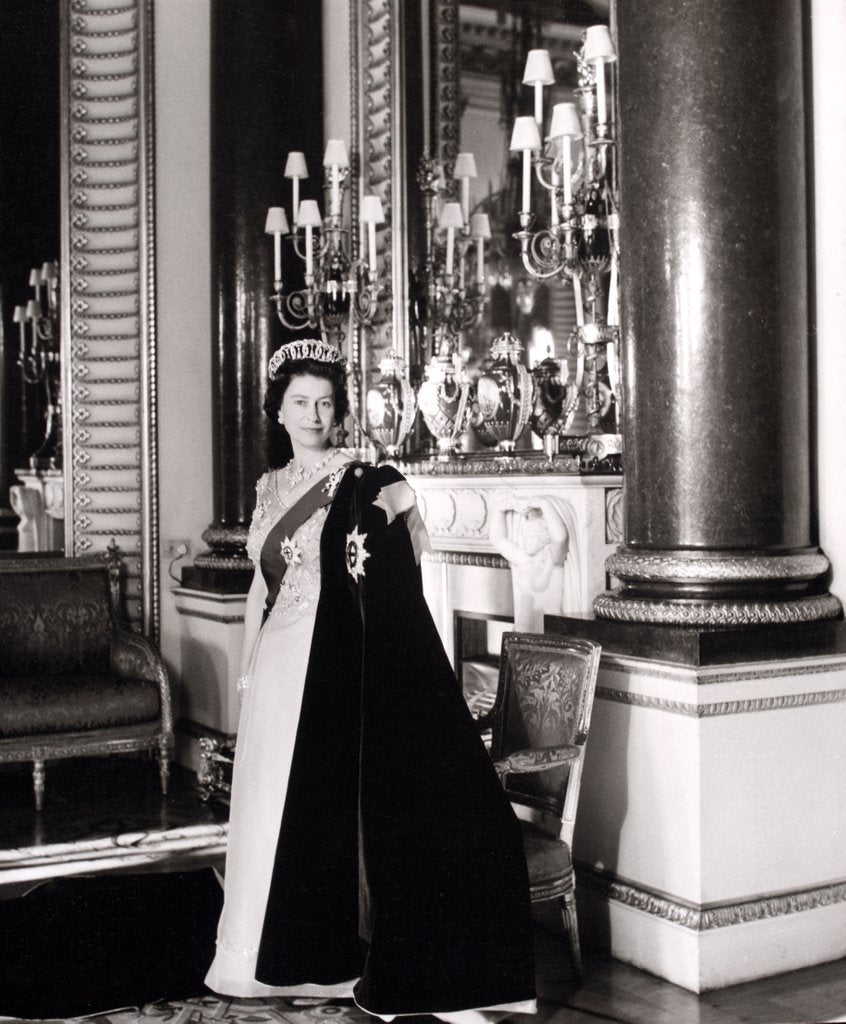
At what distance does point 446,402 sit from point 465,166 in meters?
1.02

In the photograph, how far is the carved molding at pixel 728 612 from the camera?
3.56 metres

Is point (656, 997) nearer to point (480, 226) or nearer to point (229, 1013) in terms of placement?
point (229, 1013)

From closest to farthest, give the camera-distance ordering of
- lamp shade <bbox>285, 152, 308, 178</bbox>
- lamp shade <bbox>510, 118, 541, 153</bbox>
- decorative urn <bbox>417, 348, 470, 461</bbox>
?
lamp shade <bbox>510, 118, 541, 153</bbox>
decorative urn <bbox>417, 348, 470, 461</bbox>
lamp shade <bbox>285, 152, 308, 178</bbox>

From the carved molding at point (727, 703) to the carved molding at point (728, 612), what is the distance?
20cm

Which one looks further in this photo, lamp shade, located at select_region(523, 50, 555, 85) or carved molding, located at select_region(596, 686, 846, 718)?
lamp shade, located at select_region(523, 50, 555, 85)

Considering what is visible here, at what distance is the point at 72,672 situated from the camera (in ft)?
19.9

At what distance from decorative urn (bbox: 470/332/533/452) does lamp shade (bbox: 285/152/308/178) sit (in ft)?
5.49

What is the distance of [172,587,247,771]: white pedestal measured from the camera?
6145mm

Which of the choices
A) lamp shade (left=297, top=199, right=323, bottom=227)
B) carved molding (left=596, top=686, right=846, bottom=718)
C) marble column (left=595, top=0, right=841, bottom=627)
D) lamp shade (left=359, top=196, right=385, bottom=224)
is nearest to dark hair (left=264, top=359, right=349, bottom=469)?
marble column (left=595, top=0, right=841, bottom=627)

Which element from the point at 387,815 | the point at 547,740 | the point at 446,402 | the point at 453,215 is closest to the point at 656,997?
the point at 547,740

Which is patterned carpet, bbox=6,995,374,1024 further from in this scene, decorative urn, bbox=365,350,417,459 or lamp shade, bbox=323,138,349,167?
lamp shade, bbox=323,138,349,167

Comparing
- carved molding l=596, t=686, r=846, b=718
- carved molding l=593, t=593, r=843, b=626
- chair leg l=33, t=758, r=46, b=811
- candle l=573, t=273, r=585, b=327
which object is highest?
candle l=573, t=273, r=585, b=327

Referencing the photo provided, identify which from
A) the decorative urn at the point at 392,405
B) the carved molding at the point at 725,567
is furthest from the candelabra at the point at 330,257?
the carved molding at the point at 725,567

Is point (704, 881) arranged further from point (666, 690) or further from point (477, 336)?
point (477, 336)
